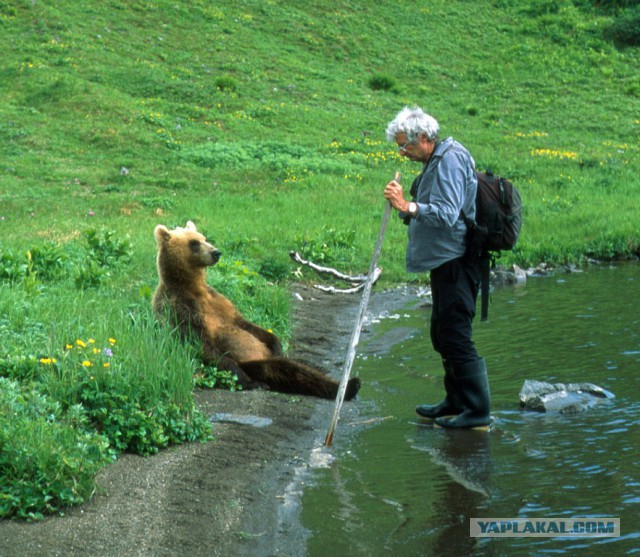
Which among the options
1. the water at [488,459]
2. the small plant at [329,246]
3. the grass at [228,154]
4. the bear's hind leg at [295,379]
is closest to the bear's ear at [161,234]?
the grass at [228,154]

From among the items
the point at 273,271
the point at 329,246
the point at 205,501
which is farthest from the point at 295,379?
the point at 329,246

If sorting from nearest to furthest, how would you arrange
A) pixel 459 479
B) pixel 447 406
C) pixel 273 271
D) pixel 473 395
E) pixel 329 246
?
pixel 459 479 < pixel 473 395 < pixel 447 406 < pixel 273 271 < pixel 329 246

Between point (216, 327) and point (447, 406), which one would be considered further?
point (216, 327)

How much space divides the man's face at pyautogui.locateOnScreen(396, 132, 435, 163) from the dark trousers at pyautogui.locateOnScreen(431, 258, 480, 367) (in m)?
0.73

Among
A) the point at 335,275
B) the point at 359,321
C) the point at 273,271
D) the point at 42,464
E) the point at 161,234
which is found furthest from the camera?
the point at 335,275

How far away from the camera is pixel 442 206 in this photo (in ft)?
20.6

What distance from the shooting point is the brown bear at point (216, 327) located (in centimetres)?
772

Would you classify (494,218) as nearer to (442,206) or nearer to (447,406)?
(442,206)

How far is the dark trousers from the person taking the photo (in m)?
6.59

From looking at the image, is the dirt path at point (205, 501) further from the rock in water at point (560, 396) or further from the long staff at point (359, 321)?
the rock in water at point (560, 396)

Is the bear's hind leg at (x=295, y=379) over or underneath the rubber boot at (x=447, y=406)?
underneath

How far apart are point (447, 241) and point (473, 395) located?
42.2 inches

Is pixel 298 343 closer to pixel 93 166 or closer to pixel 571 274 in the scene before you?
pixel 571 274

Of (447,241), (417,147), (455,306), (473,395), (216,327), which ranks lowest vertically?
(216,327)
